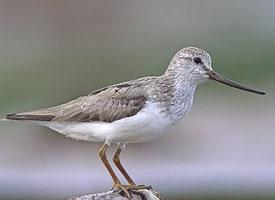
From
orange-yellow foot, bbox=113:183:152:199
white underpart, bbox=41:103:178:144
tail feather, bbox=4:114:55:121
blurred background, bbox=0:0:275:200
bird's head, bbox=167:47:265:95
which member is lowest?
orange-yellow foot, bbox=113:183:152:199

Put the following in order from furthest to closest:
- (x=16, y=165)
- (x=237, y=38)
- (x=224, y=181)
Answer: (x=237, y=38), (x=16, y=165), (x=224, y=181)

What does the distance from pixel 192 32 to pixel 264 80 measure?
6901 mm

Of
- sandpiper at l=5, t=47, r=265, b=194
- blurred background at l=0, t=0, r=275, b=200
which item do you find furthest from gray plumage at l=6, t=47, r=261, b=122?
blurred background at l=0, t=0, r=275, b=200

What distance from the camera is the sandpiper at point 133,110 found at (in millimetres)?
13258

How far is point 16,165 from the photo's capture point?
24.7 metres

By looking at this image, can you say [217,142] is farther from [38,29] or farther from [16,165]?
[38,29]

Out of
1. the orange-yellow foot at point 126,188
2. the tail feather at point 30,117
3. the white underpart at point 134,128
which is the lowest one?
the orange-yellow foot at point 126,188

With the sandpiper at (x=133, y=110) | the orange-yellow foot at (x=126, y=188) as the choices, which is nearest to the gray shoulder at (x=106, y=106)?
the sandpiper at (x=133, y=110)

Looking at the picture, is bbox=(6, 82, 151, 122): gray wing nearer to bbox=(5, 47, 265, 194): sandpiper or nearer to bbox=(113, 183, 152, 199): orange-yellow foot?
bbox=(5, 47, 265, 194): sandpiper

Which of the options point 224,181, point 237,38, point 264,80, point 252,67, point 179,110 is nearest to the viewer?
point 179,110

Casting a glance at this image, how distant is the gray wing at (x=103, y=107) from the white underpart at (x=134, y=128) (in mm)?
79

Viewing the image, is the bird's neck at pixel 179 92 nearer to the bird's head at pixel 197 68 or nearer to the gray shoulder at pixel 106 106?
the bird's head at pixel 197 68

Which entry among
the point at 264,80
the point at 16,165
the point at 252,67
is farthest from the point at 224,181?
the point at 252,67

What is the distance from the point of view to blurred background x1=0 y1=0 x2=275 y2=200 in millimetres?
23297
